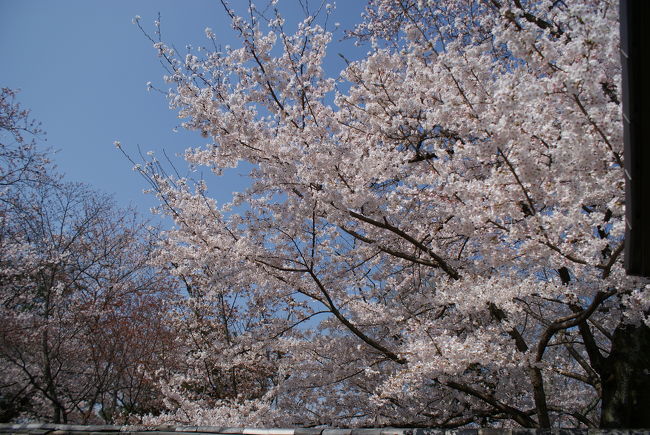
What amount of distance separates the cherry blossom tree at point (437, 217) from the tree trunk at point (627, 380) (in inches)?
0.6

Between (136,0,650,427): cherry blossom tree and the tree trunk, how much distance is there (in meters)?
0.01

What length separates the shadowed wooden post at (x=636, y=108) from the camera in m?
1.89

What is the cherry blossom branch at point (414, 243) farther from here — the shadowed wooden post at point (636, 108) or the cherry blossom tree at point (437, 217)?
the shadowed wooden post at point (636, 108)

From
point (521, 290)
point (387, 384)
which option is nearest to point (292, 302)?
point (387, 384)

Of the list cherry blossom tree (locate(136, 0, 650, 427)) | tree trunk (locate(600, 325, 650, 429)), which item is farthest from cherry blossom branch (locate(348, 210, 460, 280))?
tree trunk (locate(600, 325, 650, 429))

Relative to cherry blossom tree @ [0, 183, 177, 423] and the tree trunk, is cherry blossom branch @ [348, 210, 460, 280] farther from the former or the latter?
cherry blossom tree @ [0, 183, 177, 423]

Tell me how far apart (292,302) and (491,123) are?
Answer: 16.5 feet

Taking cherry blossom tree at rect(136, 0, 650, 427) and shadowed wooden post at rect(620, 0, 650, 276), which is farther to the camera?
cherry blossom tree at rect(136, 0, 650, 427)

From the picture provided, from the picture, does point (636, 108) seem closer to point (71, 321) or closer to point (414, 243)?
point (414, 243)

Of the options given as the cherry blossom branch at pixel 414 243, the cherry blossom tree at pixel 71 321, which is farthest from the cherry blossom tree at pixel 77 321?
the cherry blossom branch at pixel 414 243

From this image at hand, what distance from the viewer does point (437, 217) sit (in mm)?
5465

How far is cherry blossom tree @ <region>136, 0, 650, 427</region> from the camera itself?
10.3 feet

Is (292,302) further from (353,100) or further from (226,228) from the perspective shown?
(353,100)

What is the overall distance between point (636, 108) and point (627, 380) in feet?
11.4
